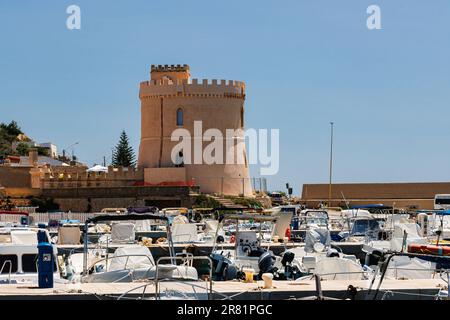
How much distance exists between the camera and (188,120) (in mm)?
61594

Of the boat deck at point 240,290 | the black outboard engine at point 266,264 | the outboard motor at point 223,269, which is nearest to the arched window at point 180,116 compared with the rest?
the outboard motor at point 223,269

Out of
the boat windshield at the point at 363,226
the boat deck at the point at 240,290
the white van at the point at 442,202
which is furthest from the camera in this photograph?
the white van at the point at 442,202

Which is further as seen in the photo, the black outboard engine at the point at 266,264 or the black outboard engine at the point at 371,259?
the black outboard engine at the point at 371,259

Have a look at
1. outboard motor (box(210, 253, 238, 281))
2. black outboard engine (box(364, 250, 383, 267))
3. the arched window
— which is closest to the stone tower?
the arched window

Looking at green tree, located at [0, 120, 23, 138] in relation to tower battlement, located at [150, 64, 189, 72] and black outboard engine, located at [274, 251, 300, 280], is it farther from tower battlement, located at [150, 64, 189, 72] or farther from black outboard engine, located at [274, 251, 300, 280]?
black outboard engine, located at [274, 251, 300, 280]

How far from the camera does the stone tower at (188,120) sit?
201 ft

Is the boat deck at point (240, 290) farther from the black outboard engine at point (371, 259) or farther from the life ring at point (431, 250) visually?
the black outboard engine at point (371, 259)

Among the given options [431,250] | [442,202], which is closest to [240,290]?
[431,250]

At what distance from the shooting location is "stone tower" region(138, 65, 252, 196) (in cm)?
6141

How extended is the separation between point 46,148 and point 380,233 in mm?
72196

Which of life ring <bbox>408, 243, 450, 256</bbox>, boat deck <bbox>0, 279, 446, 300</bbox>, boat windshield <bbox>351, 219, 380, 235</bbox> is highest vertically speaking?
life ring <bbox>408, 243, 450, 256</bbox>

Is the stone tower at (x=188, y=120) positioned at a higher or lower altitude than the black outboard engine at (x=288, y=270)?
higher
